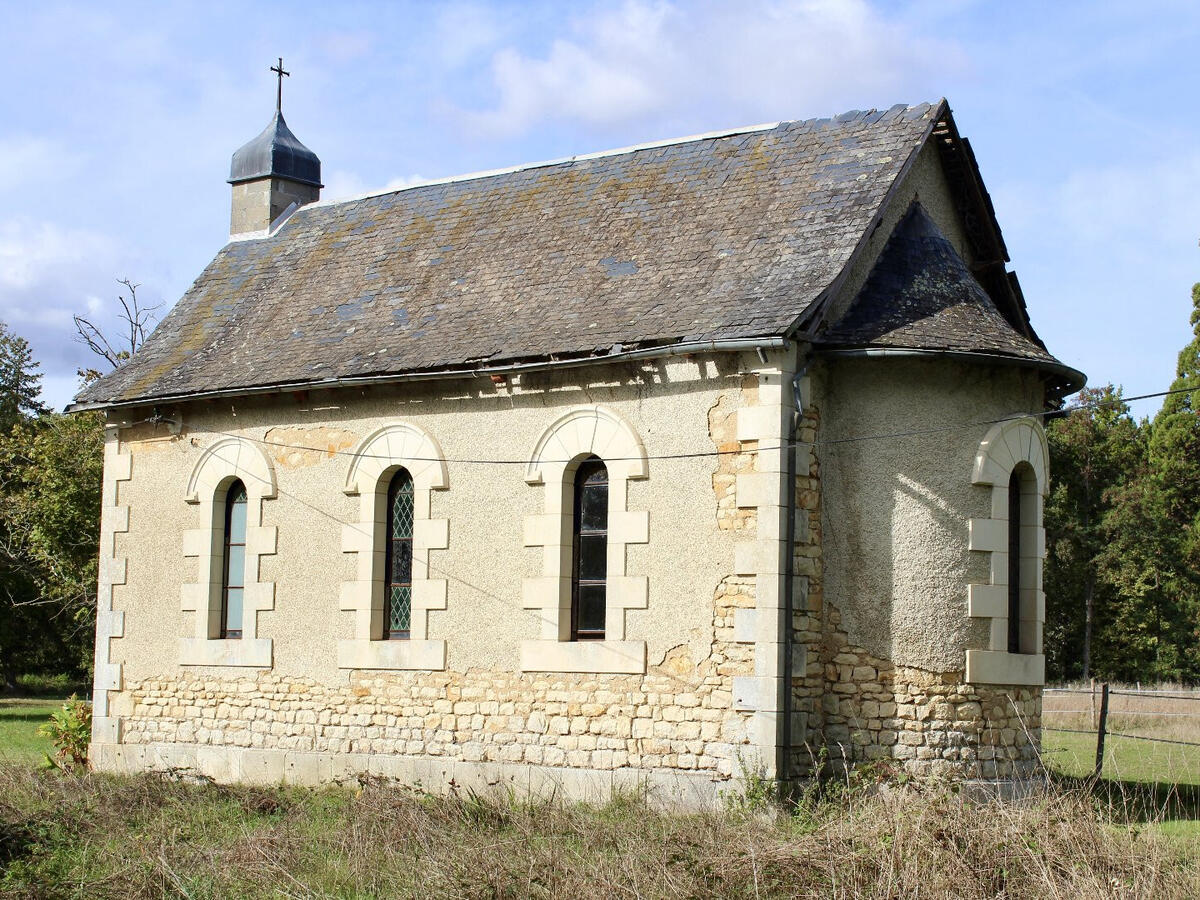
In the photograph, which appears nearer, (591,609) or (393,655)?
(591,609)

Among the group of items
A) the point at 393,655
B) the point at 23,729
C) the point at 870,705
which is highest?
the point at 393,655

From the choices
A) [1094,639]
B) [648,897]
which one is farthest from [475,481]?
[1094,639]

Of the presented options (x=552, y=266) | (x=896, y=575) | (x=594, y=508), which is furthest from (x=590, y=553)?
(x=552, y=266)

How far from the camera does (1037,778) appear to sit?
13.6m

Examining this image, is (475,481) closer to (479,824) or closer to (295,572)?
(295,572)

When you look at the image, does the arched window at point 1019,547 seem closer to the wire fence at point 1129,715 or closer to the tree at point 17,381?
the wire fence at point 1129,715

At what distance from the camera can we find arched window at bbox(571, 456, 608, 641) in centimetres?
1437

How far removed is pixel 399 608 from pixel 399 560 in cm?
53

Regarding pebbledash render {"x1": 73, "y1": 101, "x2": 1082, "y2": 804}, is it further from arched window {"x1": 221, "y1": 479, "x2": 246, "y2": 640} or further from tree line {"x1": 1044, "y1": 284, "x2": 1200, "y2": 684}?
tree line {"x1": 1044, "y1": 284, "x2": 1200, "y2": 684}

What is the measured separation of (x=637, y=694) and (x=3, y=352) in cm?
3694

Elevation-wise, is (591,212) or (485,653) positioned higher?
(591,212)

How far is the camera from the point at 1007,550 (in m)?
13.7

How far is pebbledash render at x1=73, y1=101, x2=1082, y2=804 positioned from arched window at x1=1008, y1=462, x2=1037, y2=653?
1.6 inches

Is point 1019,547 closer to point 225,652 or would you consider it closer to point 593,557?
point 593,557
